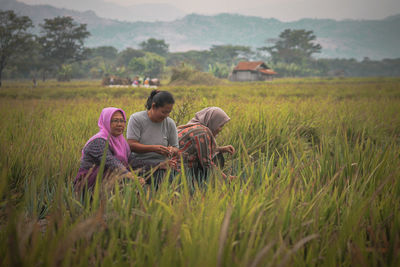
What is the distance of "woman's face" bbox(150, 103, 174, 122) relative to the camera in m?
2.33

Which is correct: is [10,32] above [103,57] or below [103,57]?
below

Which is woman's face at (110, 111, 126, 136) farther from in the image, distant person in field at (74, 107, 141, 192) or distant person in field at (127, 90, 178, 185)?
distant person in field at (127, 90, 178, 185)

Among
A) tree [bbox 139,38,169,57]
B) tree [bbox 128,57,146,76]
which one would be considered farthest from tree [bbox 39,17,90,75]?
tree [bbox 139,38,169,57]

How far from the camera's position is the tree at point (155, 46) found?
79438mm

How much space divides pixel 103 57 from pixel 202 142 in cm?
8072

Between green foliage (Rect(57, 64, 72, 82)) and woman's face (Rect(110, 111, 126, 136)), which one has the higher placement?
green foliage (Rect(57, 64, 72, 82))

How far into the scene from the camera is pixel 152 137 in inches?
98.4

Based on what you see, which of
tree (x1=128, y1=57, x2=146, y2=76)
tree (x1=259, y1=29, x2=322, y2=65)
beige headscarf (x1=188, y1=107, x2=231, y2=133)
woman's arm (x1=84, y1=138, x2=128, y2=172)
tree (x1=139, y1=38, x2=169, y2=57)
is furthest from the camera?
tree (x1=139, y1=38, x2=169, y2=57)

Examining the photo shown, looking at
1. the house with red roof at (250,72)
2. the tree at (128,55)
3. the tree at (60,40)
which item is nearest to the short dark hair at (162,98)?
the house with red roof at (250,72)

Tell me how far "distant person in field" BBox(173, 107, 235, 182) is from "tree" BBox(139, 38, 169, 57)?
267 feet

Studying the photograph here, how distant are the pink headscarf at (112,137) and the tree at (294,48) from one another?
70586 mm

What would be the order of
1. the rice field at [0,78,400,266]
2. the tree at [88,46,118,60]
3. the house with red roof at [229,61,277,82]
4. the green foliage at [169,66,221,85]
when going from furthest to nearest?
the tree at [88,46,118,60] → the house with red roof at [229,61,277,82] → the green foliage at [169,66,221,85] → the rice field at [0,78,400,266]

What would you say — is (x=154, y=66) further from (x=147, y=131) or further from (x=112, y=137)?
(x=112, y=137)

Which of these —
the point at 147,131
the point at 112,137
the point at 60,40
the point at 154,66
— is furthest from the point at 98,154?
the point at 154,66
